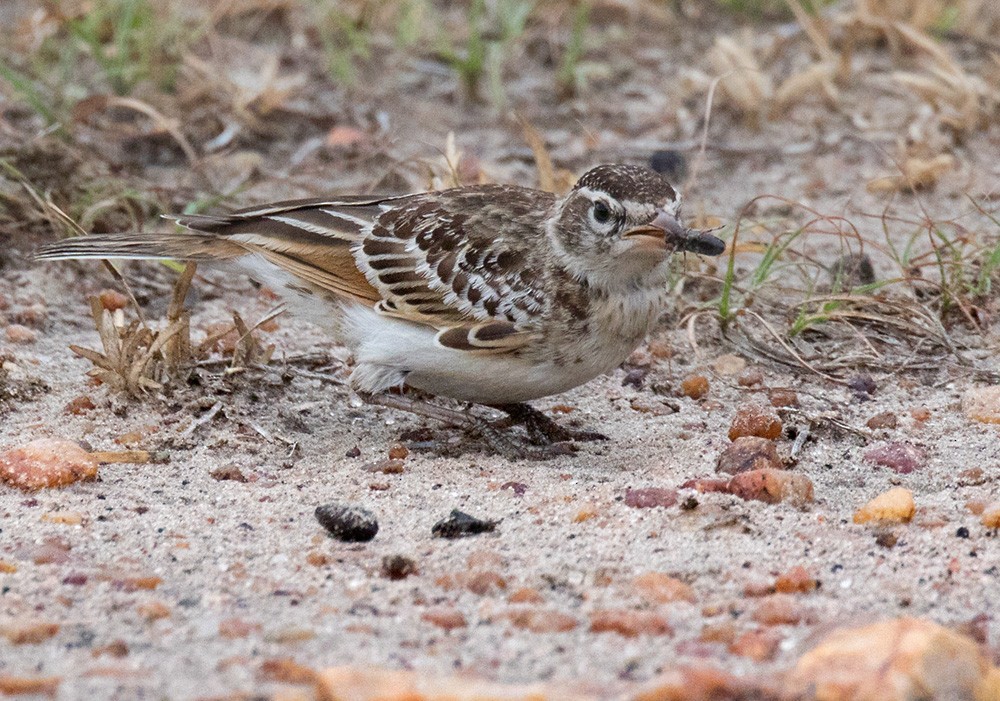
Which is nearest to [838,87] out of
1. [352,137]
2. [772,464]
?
[352,137]

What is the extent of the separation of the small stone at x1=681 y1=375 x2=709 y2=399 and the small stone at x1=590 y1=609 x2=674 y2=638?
229cm

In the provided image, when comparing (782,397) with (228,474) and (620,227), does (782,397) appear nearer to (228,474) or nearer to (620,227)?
(620,227)

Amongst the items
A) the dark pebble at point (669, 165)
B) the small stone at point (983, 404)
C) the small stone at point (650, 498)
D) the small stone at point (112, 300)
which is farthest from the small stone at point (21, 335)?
the small stone at point (983, 404)

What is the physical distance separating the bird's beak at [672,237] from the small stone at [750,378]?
984 mm

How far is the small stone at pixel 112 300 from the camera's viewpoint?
6.49 m

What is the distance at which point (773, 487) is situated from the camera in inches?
178

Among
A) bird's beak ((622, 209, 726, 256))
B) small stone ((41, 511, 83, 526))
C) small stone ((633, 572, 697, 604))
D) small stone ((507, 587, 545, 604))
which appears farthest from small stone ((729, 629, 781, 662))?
small stone ((41, 511, 83, 526))

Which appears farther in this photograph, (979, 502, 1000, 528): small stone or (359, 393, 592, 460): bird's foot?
(359, 393, 592, 460): bird's foot

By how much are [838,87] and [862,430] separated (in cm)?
409

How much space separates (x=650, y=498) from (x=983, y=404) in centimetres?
165

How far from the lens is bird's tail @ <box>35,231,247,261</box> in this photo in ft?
18.7

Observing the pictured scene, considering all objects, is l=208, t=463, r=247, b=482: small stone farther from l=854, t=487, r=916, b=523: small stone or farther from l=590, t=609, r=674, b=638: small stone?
l=854, t=487, r=916, b=523: small stone

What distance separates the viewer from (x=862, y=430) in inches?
211

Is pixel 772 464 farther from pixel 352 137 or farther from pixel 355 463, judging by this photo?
pixel 352 137
